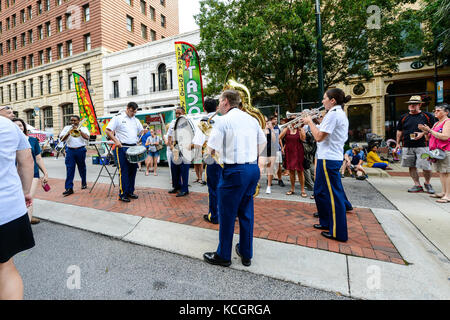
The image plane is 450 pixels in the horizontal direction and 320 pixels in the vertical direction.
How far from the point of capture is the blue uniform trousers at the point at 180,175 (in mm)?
5688

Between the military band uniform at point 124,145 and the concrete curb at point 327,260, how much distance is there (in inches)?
51.7

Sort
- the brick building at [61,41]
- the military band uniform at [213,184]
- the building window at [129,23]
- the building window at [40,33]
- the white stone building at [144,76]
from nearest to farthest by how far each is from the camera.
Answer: the military band uniform at [213,184]
the white stone building at [144,76]
the brick building at [61,41]
the building window at [129,23]
the building window at [40,33]

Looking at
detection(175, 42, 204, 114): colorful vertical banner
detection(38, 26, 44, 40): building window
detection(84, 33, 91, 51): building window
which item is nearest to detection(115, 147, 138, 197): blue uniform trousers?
detection(175, 42, 204, 114): colorful vertical banner

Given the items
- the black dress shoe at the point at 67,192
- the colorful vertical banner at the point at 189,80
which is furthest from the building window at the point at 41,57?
the black dress shoe at the point at 67,192

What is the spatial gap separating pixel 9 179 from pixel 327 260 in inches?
117

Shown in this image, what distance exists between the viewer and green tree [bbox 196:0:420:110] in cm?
870

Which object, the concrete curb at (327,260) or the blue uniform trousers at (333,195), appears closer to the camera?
the concrete curb at (327,260)

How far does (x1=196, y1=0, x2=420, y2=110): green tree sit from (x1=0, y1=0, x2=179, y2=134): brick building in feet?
61.2

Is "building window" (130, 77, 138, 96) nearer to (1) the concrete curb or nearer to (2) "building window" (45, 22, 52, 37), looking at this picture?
(2) "building window" (45, 22, 52, 37)

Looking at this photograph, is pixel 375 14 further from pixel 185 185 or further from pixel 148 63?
pixel 148 63

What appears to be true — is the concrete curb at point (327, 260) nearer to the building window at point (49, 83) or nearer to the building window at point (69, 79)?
the building window at point (69, 79)

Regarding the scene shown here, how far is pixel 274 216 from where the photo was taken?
161 inches

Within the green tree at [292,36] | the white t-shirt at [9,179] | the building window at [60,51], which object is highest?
the building window at [60,51]

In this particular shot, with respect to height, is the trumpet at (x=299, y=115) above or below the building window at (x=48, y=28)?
below
